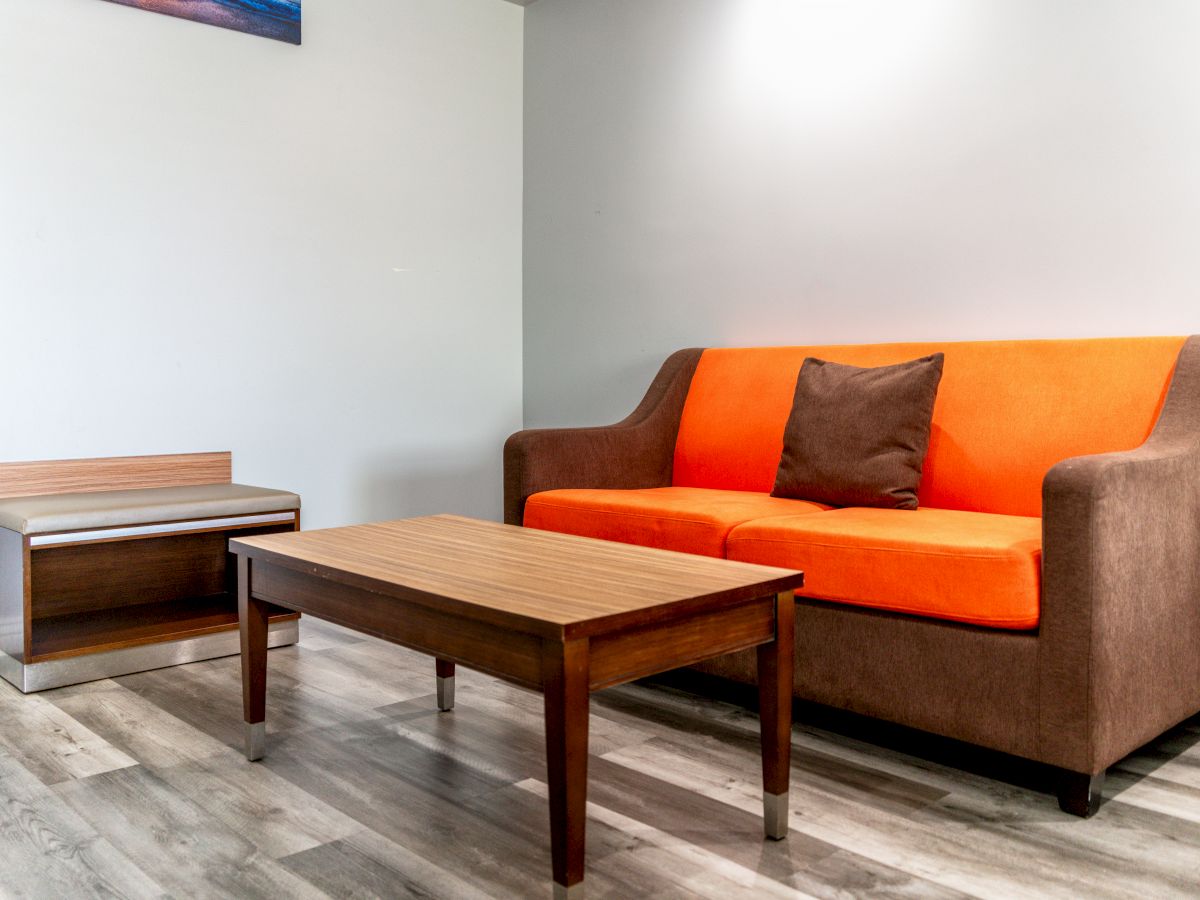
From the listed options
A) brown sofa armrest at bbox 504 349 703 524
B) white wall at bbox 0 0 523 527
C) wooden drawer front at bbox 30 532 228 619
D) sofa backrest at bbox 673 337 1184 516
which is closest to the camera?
sofa backrest at bbox 673 337 1184 516

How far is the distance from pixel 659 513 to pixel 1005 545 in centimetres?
91

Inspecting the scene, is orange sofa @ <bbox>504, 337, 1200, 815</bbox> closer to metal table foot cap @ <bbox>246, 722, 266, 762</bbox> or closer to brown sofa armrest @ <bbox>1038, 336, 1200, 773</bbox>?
brown sofa armrest @ <bbox>1038, 336, 1200, 773</bbox>

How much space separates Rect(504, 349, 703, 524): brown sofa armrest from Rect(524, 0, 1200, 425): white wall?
0.38 m

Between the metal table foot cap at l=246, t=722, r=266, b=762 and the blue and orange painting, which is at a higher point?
the blue and orange painting

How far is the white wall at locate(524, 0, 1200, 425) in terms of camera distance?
269 cm

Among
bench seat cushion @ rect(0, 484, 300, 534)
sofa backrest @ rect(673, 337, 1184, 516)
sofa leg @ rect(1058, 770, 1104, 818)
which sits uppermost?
sofa backrest @ rect(673, 337, 1184, 516)

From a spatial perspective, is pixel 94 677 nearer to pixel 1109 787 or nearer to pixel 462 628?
pixel 462 628

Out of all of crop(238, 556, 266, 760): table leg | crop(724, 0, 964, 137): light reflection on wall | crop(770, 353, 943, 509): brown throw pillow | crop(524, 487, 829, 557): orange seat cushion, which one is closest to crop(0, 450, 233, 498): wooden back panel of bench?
crop(524, 487, 829, 557): orange seat cushion

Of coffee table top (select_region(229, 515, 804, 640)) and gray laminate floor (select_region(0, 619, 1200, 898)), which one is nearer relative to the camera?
coffee table top (select_region(229, 515, 804, 640))

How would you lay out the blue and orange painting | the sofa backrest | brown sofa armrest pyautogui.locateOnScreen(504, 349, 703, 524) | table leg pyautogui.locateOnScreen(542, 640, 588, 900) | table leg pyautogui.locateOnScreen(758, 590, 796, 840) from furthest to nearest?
1. the blue and orange painting
2. brown sofa armrest pyautogui.locateOnScreen(504, 349, 703, 524)
3. the sofa backrest
4. table leg pyautogui.locateOnScreen(758, 590, 796, 840)
5. table leg pyautogui.locateOnScreen(542, 640, 588, 900)

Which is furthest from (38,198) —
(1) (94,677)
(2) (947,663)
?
(2) (947,663)

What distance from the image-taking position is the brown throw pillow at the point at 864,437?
2.64 meters

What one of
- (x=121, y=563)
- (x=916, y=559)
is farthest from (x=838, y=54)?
(x=121, y=563)

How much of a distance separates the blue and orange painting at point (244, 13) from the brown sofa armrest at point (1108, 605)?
127 inches
